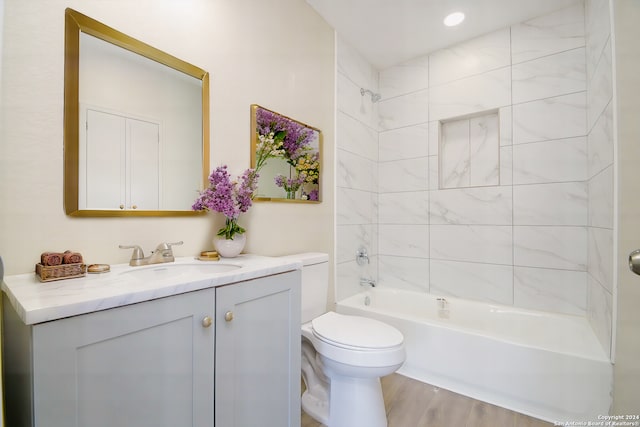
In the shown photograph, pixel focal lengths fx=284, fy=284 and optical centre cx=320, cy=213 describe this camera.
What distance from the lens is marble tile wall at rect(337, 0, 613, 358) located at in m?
1.85

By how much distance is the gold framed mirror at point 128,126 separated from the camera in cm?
103

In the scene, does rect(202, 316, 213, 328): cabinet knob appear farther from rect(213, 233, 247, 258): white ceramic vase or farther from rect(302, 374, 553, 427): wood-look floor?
rect(302, 374, 553, 427): wood-look floor

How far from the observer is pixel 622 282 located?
129 cm

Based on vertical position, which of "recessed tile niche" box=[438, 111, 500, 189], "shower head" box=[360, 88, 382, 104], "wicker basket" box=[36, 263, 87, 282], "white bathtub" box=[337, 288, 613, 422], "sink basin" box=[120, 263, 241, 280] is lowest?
"white bathtub" box=[337, 288, 613, 422]

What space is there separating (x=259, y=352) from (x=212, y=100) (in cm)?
122

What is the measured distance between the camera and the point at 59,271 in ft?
2.91

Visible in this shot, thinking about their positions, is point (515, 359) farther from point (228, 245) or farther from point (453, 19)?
point (453, 19)

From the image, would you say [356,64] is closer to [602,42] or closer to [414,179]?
[414,179]

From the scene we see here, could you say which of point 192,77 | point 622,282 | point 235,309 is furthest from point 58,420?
point 622,282

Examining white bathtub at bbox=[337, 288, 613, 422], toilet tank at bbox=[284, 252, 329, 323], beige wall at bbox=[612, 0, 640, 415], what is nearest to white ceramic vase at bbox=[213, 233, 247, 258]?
toilet tank at bbox=[284, 252, 329, 323]

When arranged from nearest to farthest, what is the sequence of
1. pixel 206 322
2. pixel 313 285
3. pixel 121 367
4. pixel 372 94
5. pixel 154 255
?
pixel 121 367, pixel 206 322, pixel 154 255, pixel 313 285, pixel 372 94

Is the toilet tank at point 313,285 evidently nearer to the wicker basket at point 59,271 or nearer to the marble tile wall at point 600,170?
the wicker basket at point 59,271

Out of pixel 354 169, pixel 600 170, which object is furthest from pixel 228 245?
pixel 600 170

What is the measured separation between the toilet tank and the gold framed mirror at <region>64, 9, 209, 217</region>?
732mm
